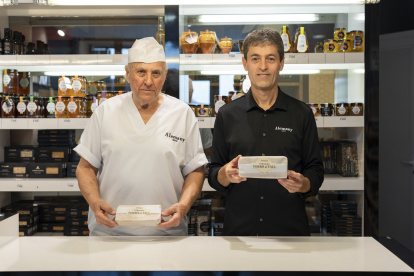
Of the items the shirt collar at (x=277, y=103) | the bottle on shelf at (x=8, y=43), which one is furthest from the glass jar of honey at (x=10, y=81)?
the shirt collar at (x=277, y=103)

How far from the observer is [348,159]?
3691 millimetres

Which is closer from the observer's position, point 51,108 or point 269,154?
point 269,154

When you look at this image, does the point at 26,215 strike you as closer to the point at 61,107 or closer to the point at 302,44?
the point at 61,107

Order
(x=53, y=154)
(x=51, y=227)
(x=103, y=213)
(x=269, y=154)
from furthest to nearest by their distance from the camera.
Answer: (x=51, y=227)
(x=53, y=154)
(x=269, y=154)
(x=103, y=213)

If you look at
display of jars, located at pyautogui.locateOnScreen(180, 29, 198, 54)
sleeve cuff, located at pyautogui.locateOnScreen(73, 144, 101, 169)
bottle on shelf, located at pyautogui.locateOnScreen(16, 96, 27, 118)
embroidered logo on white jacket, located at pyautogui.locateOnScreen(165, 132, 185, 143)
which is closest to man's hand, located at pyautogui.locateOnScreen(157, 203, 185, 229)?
embroidered logo on white jacket, located at pyautogui.locateOnScreen(165, 132, 185, 143)

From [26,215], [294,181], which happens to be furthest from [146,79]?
[26,215]

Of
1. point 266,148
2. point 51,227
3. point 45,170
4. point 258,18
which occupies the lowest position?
point 51,227

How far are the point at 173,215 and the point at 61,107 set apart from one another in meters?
2.06

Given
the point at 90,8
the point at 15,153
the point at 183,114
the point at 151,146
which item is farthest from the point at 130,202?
the point at 90,8

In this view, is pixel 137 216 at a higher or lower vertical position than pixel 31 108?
lower

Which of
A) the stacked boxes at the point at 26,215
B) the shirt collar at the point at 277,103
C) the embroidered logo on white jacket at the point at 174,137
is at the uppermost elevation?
the shirt collar at the point at 277,103

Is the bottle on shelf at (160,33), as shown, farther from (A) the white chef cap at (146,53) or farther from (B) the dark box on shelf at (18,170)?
(A) the white chef cap at (146,53)

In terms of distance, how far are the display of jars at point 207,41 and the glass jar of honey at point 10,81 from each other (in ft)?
5.20

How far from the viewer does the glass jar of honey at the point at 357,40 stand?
357 cm
